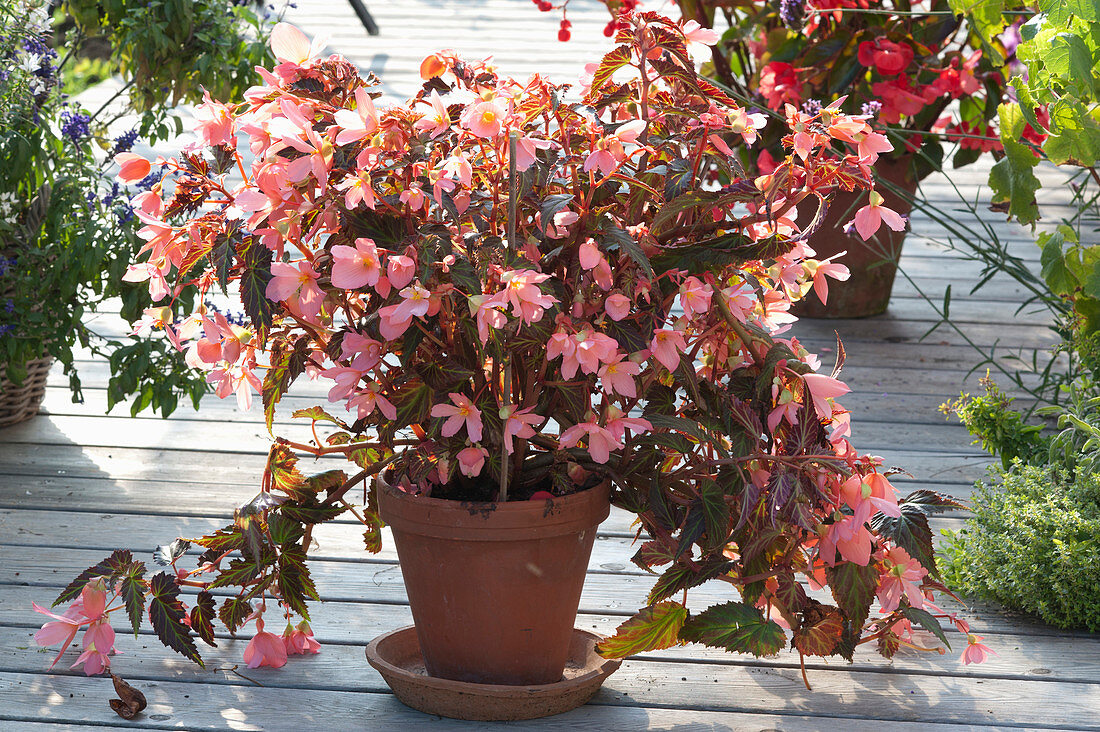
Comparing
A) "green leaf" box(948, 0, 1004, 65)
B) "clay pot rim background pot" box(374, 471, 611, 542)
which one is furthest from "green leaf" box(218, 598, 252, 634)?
"green leaf" box(948, 0, 1004, 65)

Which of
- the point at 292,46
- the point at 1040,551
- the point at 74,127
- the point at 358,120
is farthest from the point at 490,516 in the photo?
the point at 74,127

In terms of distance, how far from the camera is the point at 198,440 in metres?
2.16

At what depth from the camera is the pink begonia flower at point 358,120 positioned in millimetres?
1009

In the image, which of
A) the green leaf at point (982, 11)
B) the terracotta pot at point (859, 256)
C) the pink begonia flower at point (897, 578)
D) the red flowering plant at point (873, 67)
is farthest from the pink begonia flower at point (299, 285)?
the terracotta pot at point (859, 256)

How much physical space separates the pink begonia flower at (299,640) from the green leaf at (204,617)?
12cm

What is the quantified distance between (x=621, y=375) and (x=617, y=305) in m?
0.07

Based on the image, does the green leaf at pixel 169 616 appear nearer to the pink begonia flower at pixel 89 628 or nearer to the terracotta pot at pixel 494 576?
the pink begonia flower at pixel 89 628

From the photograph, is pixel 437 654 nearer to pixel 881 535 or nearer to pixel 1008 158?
pixel 881 535

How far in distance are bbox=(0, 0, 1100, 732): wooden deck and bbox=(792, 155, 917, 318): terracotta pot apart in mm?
253

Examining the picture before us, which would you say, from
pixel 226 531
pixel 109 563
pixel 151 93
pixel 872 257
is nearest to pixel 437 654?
pixel 226 531

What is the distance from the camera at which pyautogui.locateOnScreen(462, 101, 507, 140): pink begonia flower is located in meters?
1.01

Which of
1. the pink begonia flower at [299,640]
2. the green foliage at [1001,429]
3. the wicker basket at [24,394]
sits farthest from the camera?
the wicker basket at [24,394]

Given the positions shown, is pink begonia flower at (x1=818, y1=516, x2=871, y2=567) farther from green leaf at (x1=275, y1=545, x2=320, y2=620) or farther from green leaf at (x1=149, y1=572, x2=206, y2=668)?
green leaf at (x1=149, y1=572, x2=206, y2=668)

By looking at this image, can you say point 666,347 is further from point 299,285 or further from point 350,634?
point 350,634
